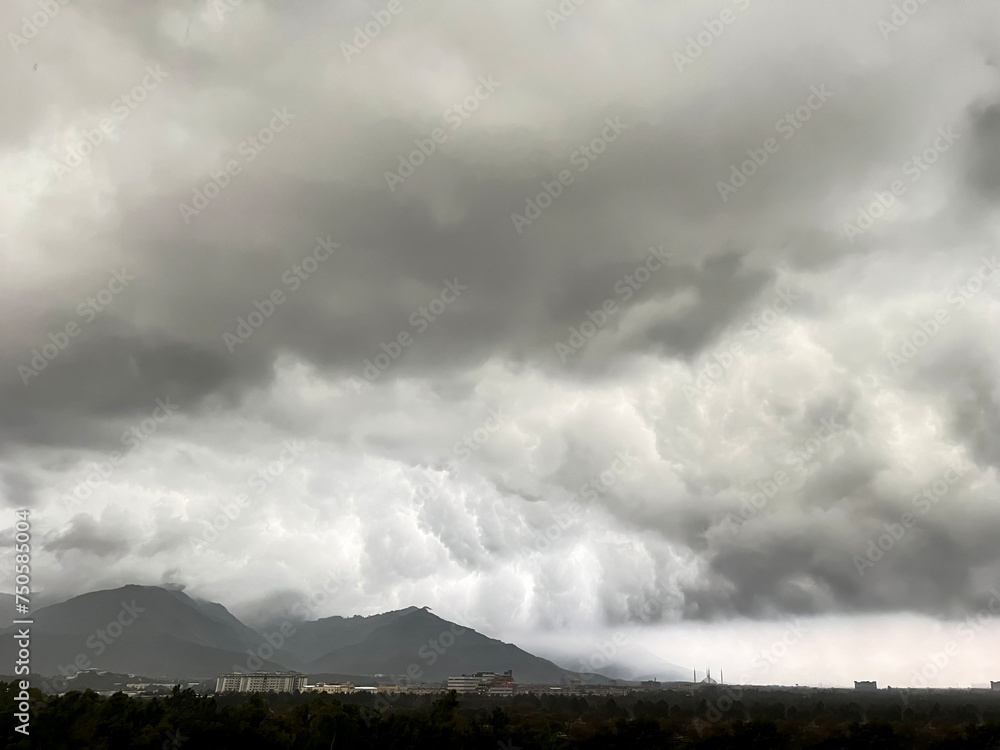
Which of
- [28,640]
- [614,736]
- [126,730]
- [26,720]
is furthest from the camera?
[614,736]

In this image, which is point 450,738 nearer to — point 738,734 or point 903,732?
point 738,734

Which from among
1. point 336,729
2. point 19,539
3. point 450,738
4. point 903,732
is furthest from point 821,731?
point 19,539

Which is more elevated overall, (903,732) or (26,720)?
(26,720)

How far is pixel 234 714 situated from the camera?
83.6 meters

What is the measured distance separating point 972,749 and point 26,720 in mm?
134116

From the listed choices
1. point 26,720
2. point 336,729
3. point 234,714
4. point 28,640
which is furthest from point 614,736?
point 28,640

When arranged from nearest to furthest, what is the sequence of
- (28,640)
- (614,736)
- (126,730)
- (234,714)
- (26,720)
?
(28,640) → (26,720) → (126,730) → (234,714) → (614,736)

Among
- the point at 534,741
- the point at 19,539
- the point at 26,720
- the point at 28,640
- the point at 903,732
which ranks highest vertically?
the point at 19,539

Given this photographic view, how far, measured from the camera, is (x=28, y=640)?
4509cm

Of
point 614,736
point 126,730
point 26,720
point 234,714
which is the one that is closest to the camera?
point 26,720

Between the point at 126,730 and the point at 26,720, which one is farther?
the point at 126,730

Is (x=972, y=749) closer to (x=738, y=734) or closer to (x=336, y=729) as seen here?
(x=738, y=734)

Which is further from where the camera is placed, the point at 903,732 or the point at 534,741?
the point at 903,732

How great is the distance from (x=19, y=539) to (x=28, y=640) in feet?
21.8
